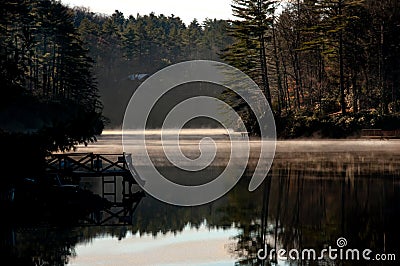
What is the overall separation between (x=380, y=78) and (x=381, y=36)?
13.4 feet

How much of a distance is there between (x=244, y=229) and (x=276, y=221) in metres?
1.78

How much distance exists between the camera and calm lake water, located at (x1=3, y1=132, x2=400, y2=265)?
2281 cm

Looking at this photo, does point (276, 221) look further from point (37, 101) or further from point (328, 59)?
point (328, 59)

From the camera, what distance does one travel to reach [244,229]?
89.8 ft

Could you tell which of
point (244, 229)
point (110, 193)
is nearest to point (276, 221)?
point (244, 229)

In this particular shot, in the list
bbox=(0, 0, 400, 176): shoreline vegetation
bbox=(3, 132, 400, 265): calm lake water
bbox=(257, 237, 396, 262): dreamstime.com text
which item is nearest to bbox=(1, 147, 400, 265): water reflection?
bbox=(3, 132, 400, 265): calm lake water

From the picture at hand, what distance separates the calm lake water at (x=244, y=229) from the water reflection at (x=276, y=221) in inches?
1.1

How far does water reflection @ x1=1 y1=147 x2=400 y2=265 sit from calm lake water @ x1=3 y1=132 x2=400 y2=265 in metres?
0.03

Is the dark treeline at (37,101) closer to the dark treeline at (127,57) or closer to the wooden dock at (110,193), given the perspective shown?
the wooden dock at (110,193)

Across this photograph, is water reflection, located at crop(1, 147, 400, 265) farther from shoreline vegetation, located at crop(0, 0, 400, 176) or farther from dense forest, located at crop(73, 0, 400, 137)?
dense forest, located at crop(73, 0, 400, 137)

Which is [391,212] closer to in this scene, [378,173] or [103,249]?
[103,249]

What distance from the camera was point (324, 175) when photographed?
43344 millimetres

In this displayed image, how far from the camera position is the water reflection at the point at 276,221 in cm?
2361

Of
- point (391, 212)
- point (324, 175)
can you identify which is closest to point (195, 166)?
point (324, 175)
